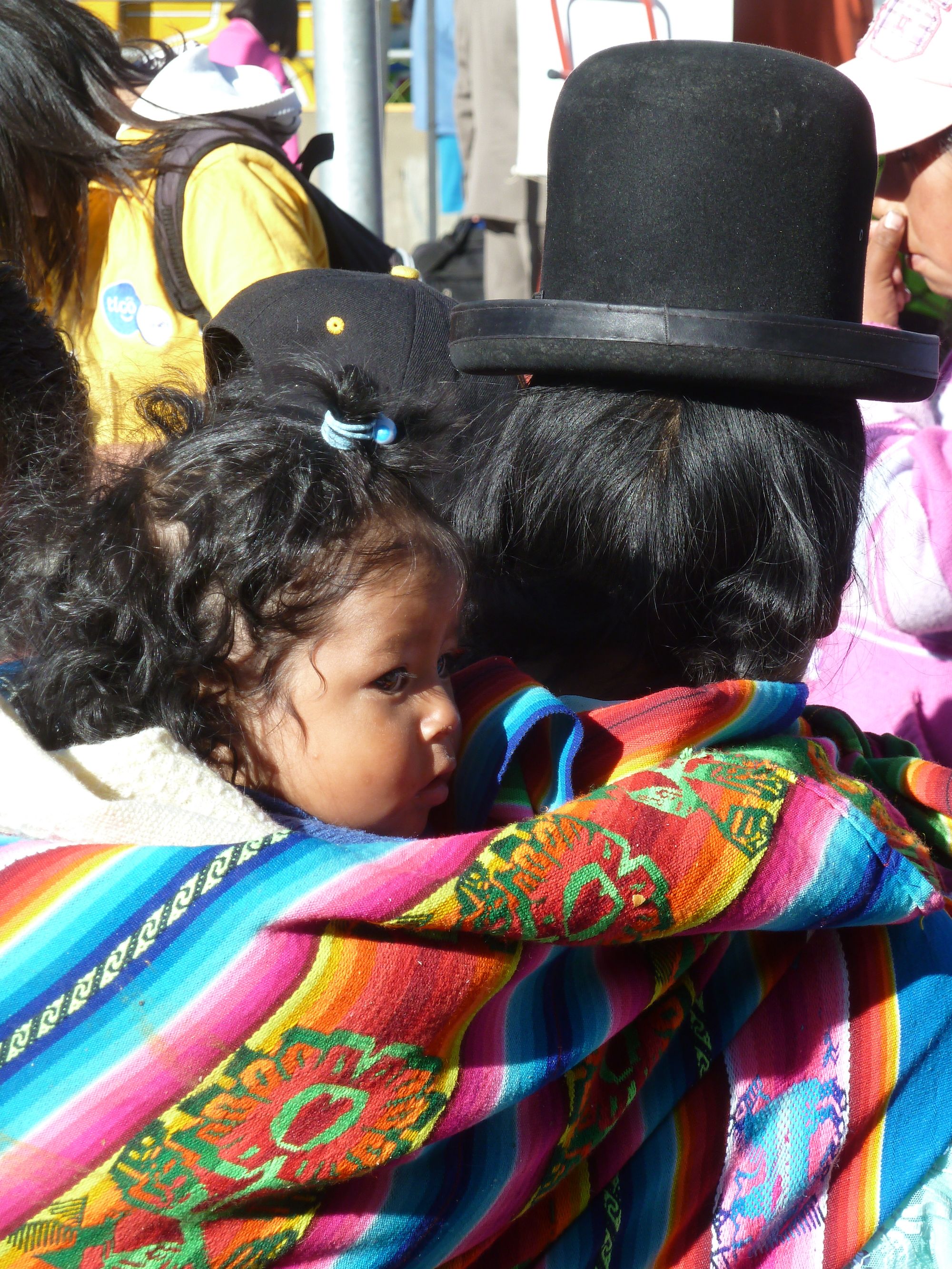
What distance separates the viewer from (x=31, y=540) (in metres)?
1.38

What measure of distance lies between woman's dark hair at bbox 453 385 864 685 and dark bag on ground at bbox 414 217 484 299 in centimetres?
547

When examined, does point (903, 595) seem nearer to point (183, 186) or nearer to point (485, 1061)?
point (485, 1061)

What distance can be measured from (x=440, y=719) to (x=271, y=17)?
4.68m

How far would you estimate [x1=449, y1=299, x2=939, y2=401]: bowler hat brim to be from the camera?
1231 mm

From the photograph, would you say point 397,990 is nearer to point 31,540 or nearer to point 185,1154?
point 185,1154

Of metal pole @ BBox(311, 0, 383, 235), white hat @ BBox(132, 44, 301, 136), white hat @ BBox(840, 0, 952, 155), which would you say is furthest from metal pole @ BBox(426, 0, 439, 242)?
white hat @ BBox(840, 0, 952, 155)

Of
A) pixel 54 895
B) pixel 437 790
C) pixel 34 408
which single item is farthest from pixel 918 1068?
pixel 34 408

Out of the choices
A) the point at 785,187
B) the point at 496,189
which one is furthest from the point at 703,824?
the point at 496,189

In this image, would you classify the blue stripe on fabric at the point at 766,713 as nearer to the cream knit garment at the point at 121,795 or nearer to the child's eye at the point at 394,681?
the child's eye at the point at 394,681

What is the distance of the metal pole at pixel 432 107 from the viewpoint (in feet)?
21.9

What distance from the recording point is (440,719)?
1252 millimetres

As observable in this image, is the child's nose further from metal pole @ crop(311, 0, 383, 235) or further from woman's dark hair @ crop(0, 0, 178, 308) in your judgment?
metal pole @ crop(311, 0, 383, 235)

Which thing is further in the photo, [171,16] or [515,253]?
[171,16]

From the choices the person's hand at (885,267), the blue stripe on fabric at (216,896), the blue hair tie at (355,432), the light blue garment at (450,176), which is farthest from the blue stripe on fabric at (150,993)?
the light blue garment at (450,176)
